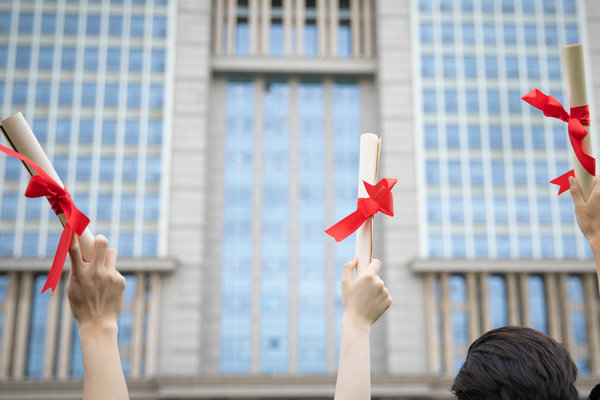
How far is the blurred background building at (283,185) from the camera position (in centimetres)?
3456

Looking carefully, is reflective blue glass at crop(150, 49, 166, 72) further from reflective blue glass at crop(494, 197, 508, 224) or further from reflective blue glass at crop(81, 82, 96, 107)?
reflective blue glass at crop(494, 197, 508, 224)

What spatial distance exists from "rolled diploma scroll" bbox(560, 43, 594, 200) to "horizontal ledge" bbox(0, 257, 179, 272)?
108 ft

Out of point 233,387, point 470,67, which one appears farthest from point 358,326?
point 470,67

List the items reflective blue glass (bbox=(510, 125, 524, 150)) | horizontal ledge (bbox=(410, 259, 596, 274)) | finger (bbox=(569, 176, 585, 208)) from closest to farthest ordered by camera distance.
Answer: finger (bbox=(569, 176, 585, 208)) → horizontal ledge (bbox=(410, 259, 596, 274)) → reflective blue glass (bbox=(510, 125, 524, 150))

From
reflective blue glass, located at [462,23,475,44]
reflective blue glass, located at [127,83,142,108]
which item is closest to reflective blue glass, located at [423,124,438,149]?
reflective blue glass, located at [462,23,475,44]

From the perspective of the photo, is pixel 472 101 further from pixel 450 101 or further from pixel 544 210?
pixel 544 210

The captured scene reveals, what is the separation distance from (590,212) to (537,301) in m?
35.5

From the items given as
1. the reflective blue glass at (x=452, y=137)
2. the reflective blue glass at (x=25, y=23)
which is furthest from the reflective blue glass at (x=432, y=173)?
the reflective blue glass at (x=25, y=23)

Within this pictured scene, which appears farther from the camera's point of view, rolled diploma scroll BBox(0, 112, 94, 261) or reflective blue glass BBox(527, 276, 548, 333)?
reflective blue glass BBox(527, 276, 548, 333)

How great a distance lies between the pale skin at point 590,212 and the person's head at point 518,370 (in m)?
0.58

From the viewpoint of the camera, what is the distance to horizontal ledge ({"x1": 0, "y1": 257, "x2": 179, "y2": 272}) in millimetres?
33969

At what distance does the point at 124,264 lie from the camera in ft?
111

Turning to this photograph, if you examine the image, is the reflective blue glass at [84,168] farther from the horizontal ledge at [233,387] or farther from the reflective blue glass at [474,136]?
the reflective blue glass at [474,136]

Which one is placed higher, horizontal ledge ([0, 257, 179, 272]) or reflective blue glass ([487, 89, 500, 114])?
reflective blue glass ([487, 89, 500, 114])
